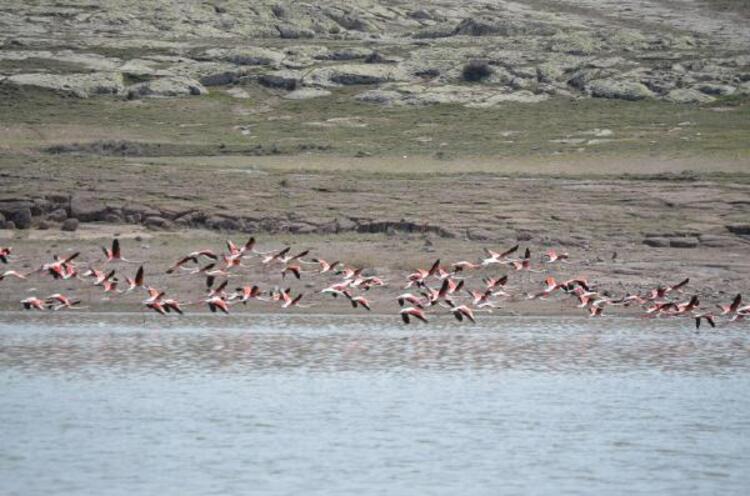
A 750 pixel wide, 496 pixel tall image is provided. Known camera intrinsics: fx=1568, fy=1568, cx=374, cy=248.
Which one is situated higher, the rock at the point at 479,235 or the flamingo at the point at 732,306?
the rock at the point at 479,235

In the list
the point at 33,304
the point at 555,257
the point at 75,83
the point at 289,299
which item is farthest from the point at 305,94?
the point at 33,304

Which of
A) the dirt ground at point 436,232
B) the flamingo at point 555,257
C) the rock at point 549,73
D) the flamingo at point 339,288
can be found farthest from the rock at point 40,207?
the rock at point 549,73

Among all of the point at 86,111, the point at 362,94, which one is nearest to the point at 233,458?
the point at 86,111

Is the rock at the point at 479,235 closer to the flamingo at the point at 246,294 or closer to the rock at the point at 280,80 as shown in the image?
the flamingo at the point at 246,294

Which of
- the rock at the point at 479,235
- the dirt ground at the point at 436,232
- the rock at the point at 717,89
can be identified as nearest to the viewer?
the dirt ground at the point at 436,232

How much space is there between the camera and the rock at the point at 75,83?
45406 millimetres

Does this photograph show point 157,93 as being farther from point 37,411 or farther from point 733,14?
point 733,14

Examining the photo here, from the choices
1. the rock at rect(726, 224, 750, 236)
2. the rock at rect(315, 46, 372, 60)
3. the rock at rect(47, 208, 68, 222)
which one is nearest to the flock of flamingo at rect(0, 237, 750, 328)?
the rock at rect(47, 208, 68, 222)

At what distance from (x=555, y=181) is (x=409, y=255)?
20.0ft

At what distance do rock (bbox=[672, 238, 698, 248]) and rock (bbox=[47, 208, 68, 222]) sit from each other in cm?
1102

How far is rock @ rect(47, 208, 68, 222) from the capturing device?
94.1 feet

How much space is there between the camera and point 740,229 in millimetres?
28500

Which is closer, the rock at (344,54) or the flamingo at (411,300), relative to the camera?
the flamingo at (411,300)

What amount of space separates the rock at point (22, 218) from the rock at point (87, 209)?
791 millimetres
